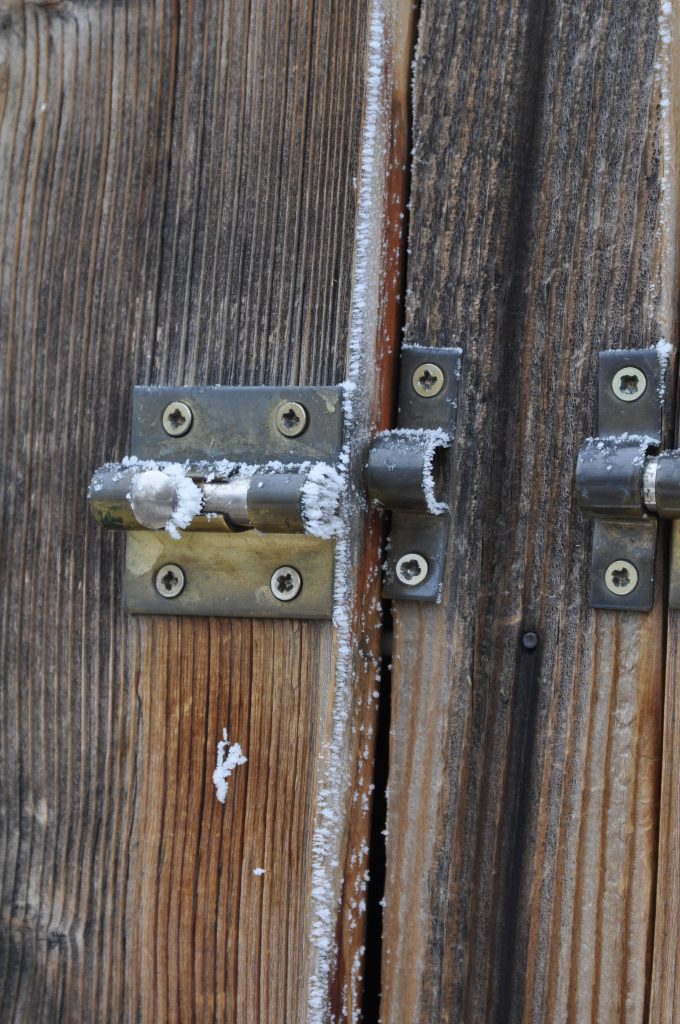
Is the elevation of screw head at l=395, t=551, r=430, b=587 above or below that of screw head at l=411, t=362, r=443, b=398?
below

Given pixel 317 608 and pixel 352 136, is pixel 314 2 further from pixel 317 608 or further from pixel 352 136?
pixel 317 608

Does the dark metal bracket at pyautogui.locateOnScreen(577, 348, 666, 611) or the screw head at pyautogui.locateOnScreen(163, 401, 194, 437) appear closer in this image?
the dark metal bracket at pyautogui.locateOnScreen(577, 348, 666, 611)

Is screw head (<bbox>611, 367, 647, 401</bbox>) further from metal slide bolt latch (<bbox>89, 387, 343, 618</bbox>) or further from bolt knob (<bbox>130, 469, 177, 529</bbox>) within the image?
bolt knob (<bbox>130, 469, 177, 529</bbox>)

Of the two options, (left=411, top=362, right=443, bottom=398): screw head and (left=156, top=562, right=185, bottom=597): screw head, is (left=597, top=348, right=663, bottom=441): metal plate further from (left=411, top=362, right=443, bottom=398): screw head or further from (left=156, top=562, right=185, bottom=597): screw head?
(left=156, top=562, right=185, bottom=597): screw head

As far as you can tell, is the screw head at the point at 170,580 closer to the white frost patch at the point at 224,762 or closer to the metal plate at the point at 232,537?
the metal plate at the point at 232,537

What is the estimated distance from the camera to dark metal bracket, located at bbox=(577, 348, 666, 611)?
0.73 metres

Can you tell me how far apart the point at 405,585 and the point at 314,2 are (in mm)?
471

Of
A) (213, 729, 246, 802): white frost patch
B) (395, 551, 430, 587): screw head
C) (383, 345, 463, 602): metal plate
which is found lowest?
(213, 729, 246, 802): white frost patch

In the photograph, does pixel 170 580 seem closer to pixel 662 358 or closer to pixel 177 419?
pixel 177 419

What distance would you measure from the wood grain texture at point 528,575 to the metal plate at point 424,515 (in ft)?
0.03

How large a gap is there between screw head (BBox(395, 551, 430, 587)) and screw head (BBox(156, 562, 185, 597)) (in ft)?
0.56

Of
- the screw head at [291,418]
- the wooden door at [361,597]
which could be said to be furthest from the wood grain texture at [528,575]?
the screw head at [291,418]

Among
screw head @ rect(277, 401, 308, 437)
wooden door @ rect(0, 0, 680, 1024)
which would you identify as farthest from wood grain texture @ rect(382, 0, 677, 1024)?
screw head @ rect(277, 401, 308, 437)

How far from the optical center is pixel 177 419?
0.85 m
